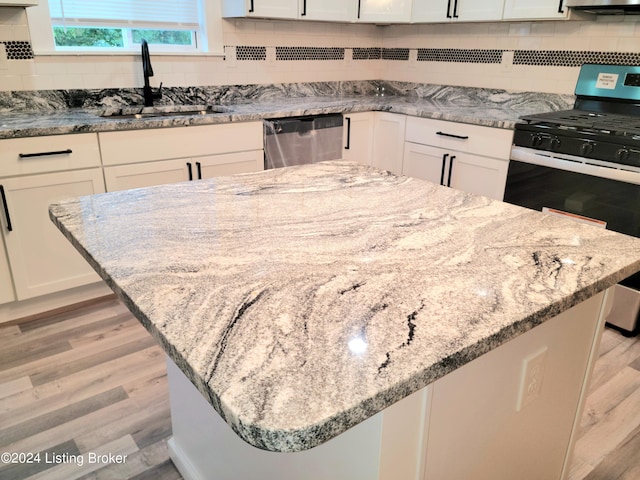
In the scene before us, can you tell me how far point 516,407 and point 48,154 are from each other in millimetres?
2268

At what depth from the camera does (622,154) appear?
2311 millimetres

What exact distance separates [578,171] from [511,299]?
6.36ft

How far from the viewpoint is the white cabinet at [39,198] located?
233 centimetres

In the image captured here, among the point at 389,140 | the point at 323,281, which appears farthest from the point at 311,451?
the point at 389,140

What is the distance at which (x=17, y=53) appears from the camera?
270cm

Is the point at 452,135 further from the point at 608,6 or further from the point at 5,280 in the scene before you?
the point at 5,280

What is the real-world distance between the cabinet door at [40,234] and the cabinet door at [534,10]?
2528 millimetres

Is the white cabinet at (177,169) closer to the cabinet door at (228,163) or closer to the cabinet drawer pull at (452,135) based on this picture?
the cabinet door at (228,163)

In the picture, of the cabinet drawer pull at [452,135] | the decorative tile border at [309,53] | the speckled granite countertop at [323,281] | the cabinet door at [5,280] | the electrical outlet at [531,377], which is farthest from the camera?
the decorative tile border at [309,53]

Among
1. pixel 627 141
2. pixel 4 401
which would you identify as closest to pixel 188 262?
pixel 4 401

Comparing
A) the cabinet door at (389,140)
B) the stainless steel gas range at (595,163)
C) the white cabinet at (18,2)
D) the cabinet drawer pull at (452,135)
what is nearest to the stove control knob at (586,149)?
the stainless steel gas range at (595,163)

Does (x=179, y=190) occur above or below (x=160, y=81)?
below

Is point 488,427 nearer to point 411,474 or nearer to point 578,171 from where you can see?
point 411,474

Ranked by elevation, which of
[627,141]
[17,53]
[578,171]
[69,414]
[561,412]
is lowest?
[69,414]
